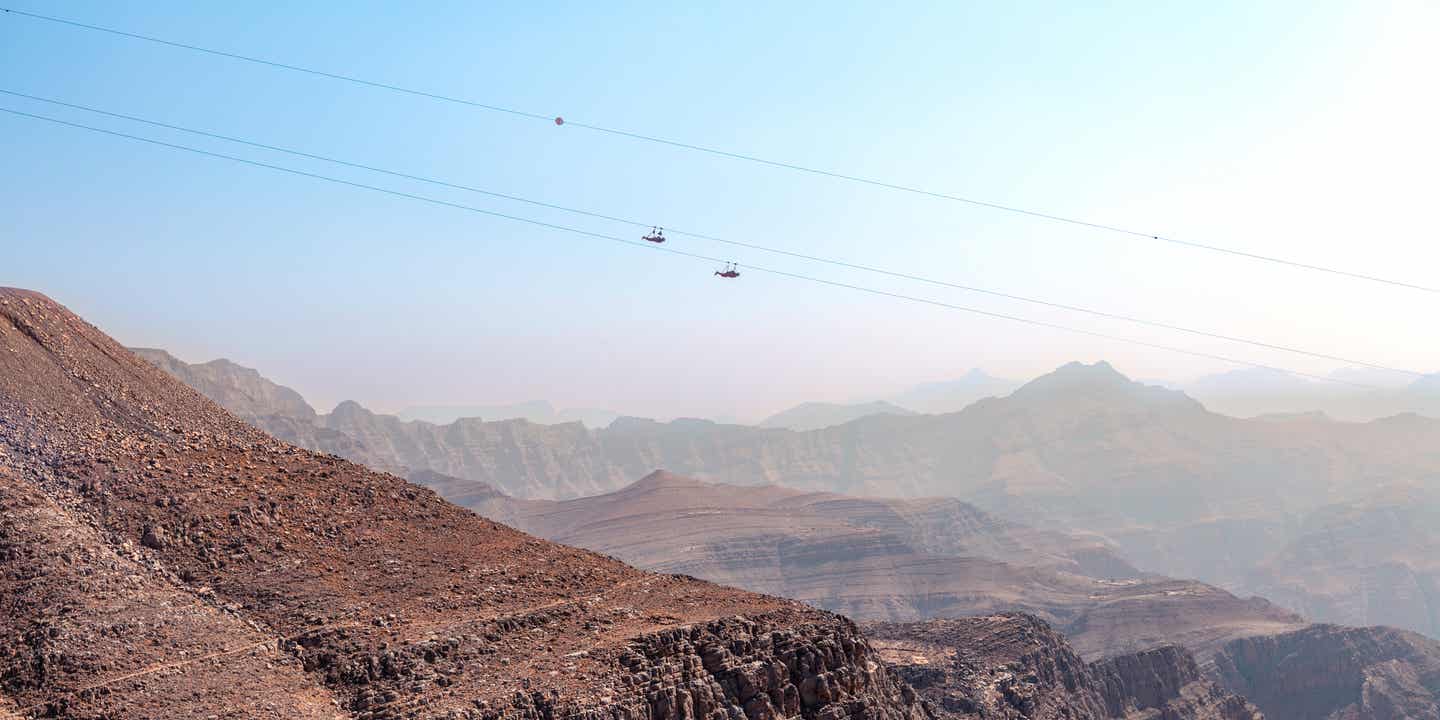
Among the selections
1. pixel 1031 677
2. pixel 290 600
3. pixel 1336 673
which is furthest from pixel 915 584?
pixel 290 600

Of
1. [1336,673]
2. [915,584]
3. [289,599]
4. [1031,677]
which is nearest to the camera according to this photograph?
[289,599]

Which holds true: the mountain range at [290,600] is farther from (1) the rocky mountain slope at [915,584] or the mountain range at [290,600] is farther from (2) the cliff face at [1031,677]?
(1) the rocky mountain slope at [915,584]

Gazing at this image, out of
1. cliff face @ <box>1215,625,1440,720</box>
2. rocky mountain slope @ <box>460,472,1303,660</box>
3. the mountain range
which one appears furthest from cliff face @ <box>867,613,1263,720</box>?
rocky mountain slope @ <box>460,472,1303,660</box>

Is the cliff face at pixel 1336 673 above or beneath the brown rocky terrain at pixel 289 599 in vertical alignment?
beneath

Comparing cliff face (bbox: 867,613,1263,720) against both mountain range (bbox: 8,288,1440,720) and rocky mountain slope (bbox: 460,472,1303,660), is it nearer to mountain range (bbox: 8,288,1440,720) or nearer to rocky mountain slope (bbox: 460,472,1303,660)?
mountain range (bbox: 8,288,1440,720)

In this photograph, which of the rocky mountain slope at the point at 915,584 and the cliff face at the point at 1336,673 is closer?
the cliff face at the point at 1336,673

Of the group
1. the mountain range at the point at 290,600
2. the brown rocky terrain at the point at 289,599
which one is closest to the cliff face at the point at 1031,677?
the mountain range at the point at 290,600

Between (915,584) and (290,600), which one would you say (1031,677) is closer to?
(290,600)

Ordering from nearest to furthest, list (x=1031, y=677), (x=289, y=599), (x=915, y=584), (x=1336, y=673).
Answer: (x=289, y=599)
(x=1031, y=677)
(x=1336, y=673)
(x=915, y=584)
